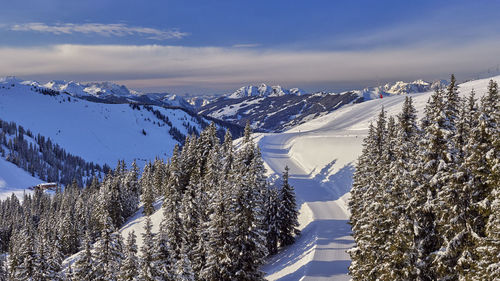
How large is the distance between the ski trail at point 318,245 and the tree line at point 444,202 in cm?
1078

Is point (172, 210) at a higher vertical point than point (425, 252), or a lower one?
lower

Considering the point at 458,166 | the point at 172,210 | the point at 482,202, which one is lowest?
the point at 172,210

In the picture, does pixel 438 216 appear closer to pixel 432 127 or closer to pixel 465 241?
pixel 465 241

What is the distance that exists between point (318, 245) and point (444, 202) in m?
22.4

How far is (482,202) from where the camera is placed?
612 inches

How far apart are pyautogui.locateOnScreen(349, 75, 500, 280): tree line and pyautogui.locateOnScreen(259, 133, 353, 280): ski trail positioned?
35.4ft

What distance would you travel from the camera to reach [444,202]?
1750 cm

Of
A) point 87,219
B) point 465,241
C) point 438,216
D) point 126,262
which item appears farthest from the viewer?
point 87,219

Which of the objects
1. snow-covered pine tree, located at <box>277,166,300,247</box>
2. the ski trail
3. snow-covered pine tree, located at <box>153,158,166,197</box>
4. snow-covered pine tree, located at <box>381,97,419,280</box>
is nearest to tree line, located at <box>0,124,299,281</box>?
snow-covered pine tree, located at <box>277,166,300,247</box>

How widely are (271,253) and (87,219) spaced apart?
54654mm

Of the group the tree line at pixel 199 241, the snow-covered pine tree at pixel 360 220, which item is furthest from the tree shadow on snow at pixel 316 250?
the snow-covered pine tree at pixel 360 220

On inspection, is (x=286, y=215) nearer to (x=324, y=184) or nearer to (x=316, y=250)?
(x=316, y=250)

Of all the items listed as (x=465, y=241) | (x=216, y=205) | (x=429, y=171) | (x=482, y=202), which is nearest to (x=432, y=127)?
(x=429, y=171)

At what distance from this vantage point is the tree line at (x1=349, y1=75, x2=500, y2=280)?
15.5m
